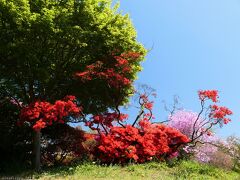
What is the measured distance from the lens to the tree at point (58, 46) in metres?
21.9

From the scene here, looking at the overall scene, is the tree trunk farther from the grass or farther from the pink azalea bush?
the pink azalea bush

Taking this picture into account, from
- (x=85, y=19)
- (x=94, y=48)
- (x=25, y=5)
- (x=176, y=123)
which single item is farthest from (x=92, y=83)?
(x=176, y=123)

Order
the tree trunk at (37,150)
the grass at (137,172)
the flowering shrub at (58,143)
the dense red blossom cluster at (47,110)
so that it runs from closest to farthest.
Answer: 1. the grass at (137,172)
2. the dense red blossom cluster at (47,110)
3. the tree trunk at (37,150)
4. the flowering shrub at (58,143)

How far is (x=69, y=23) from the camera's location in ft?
73.9

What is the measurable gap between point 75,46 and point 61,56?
1314 mm

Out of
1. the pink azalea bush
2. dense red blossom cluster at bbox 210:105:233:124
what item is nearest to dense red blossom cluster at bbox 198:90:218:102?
dense red blossom cluster at bbox 210:105:233:124

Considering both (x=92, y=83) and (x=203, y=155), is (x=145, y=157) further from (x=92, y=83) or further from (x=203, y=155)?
(x=203, y=155)

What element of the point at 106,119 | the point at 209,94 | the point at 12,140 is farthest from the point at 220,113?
the point at 12,140

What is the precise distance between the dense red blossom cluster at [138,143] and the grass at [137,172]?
1042mm

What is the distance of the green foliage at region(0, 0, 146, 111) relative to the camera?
2183 centimetres

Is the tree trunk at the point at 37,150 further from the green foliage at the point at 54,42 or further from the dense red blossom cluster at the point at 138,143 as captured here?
the dense red blossom cluster at the point at 138,143

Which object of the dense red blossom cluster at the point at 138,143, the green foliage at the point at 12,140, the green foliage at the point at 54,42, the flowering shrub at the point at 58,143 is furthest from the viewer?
the flowering shrub at the point at 58,143

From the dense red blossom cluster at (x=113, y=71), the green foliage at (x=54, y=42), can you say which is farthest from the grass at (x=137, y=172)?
the green foliage at (x=54, y=42)

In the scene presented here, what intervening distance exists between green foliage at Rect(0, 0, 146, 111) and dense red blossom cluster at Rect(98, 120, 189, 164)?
3.54 metres
